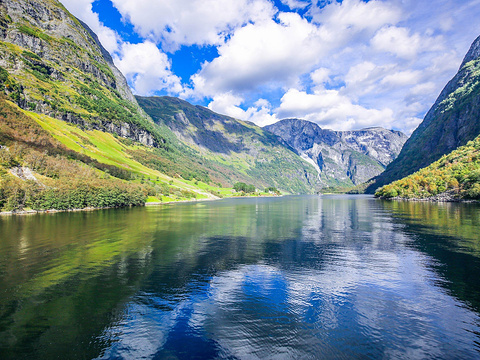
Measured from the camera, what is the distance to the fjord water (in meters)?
16.5

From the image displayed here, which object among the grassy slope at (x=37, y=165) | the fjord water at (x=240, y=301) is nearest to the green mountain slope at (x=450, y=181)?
the fjord water at (x=240, y=301)

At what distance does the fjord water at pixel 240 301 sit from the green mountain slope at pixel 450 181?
115904 mm

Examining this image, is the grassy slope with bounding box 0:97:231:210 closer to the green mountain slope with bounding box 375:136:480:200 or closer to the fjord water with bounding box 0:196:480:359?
the fjord water with bounding box 0:196:480:359

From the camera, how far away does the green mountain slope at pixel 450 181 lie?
13012 cm

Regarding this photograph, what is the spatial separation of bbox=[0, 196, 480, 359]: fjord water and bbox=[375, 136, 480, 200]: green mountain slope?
11590cm

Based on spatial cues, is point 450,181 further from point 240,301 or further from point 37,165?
point 37,165

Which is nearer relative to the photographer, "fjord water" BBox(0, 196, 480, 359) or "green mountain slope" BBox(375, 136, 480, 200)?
"fjord water" BBox(0, 196, 480, 359)

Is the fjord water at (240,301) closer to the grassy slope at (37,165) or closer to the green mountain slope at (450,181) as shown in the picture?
the grassy slope at (37,165)

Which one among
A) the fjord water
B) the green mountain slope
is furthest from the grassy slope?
the green mountain slope

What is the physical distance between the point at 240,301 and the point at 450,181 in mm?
172370

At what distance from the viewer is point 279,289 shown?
26109 mm

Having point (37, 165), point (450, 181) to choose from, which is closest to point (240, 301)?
point (37, 165)

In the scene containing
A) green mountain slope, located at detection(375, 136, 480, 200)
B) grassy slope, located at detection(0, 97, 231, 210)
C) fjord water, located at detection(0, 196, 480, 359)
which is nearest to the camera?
fjord water, located at detection(0, 196, 480, 359)

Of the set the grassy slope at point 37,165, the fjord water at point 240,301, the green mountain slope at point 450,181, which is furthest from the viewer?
the green mountain slope at point 450,181
